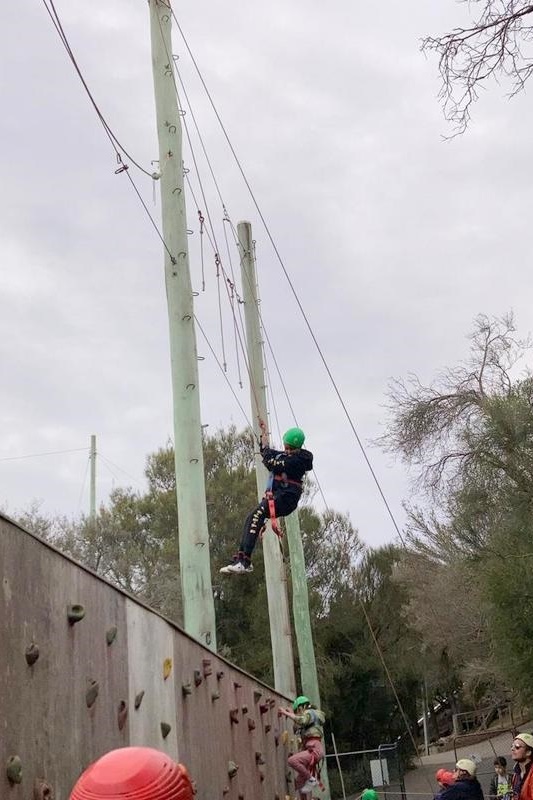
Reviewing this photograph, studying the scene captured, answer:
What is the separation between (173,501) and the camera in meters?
32.7

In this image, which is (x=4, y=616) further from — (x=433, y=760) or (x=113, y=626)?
(x=433, y=760)

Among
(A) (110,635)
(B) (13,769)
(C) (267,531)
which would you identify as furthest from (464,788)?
(C) (267,531)

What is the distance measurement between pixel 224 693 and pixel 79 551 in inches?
991

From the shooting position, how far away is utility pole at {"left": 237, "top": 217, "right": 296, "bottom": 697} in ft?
51.2

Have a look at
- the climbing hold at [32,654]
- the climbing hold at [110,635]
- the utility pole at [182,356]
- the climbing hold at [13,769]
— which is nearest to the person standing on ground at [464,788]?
the utility pole at [182,356]

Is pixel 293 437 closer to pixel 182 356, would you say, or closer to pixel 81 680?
pixel 182 356

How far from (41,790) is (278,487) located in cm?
665

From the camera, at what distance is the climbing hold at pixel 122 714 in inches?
195

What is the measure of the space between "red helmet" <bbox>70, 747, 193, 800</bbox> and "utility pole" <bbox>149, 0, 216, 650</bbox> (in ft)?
28.0

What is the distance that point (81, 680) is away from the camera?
4492 mm

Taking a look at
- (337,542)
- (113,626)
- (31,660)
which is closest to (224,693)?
(113,626)

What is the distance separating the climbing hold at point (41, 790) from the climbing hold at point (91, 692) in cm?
62

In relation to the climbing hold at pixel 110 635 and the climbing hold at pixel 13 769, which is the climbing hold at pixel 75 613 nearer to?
the climbing hold at pixel 110 635

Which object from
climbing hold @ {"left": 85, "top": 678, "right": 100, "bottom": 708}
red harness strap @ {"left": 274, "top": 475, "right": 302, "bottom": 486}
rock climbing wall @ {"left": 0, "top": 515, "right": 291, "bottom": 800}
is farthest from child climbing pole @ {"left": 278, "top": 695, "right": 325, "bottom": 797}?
climbing hold @ {"left": 85, "top": 678, "right": 100, "bottom": 708}
